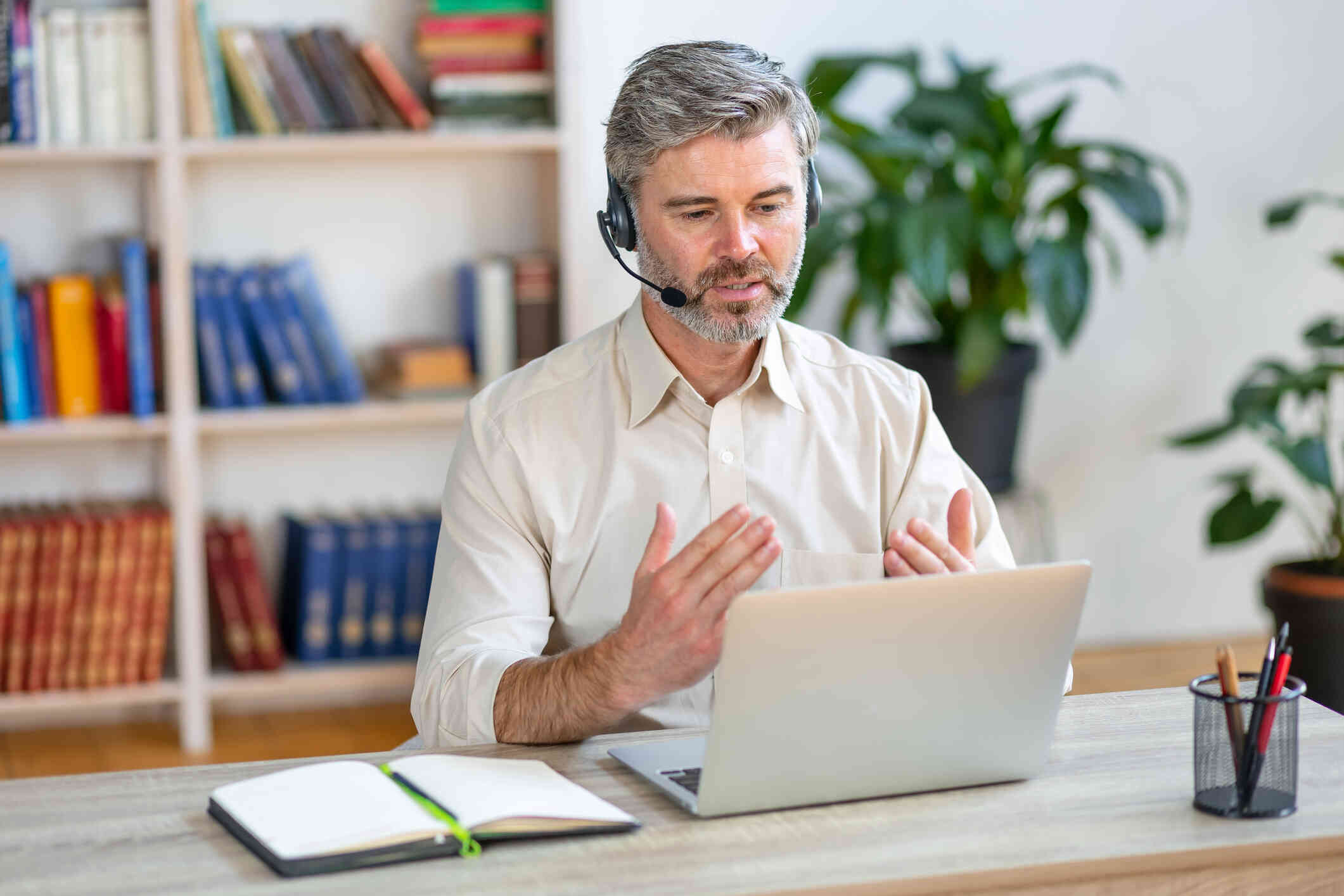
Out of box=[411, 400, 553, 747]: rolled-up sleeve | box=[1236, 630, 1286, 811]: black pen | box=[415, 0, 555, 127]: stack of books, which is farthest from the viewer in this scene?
box=[415, 0, 555, 127]: stack of books

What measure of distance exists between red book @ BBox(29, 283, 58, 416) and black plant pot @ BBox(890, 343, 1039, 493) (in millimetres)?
1691

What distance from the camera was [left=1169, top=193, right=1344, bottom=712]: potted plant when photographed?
2939 millimetres

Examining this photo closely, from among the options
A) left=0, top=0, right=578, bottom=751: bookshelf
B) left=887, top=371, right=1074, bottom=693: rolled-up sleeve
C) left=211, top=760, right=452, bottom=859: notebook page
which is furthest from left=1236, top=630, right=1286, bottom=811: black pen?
left=0, top=0, right=578, bottom=751: bookshelf

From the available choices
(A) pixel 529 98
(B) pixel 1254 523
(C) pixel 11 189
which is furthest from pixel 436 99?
(B) pixel 1254 523

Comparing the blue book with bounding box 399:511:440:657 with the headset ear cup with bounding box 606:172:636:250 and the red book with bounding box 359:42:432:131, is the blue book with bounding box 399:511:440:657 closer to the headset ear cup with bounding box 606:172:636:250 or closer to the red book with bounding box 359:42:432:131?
the red book with bounding box 359:42:432:131

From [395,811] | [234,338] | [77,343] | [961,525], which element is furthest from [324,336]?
[395,811]

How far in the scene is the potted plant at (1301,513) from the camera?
9.64ft

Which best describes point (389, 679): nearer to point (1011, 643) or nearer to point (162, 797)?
point (162, 797)

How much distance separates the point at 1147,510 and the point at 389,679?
5.99 feet

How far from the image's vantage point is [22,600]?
120 inches

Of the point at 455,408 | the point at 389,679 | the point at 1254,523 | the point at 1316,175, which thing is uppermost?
the point at 1316,175

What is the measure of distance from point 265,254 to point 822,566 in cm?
192

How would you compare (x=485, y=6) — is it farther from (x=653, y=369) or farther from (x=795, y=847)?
(x=795, y=847)

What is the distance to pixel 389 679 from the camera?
10.6ft
